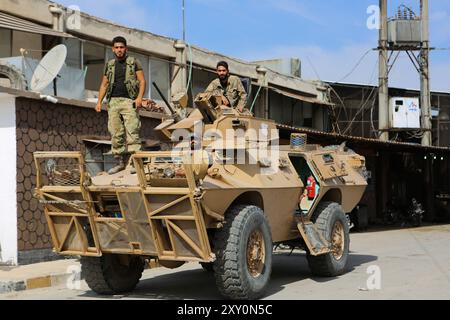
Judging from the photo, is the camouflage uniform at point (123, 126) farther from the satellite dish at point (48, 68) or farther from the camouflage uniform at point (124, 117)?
the satellite dish at point (48, 68)

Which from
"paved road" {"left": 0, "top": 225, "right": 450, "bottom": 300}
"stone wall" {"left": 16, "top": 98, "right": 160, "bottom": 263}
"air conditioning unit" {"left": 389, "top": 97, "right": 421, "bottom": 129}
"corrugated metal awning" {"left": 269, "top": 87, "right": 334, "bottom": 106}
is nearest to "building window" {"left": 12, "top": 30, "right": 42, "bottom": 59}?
"stone wall" {"left": 16, "top": 98, "right": 160, "bottom": 263}

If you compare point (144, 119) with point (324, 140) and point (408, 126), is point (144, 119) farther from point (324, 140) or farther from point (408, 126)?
point (408, 126)

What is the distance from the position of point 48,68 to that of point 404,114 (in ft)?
59.7

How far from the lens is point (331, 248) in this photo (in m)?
9.27

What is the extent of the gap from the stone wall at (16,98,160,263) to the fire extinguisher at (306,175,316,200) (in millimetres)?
4774

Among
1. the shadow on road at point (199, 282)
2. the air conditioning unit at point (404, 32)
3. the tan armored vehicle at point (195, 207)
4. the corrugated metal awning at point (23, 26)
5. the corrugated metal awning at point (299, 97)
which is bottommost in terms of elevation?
the shadow on road at point (199, 282)

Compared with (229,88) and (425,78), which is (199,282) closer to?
(229,88)

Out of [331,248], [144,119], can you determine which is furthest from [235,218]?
[144,119]

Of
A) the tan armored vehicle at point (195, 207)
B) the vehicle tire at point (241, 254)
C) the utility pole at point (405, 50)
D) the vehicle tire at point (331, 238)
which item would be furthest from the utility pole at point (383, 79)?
the vehicle tire at point (241, 254)

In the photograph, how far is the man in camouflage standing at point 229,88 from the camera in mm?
9266

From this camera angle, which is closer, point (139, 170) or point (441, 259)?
point (139, 170)

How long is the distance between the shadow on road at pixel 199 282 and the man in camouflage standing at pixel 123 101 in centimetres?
163

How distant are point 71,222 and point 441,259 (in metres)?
7.06

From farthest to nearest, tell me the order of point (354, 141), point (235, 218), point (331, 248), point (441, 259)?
1. point (354, 141)
2. point (441, 259)
3. point (331, 248)
4. point (235, 218)
